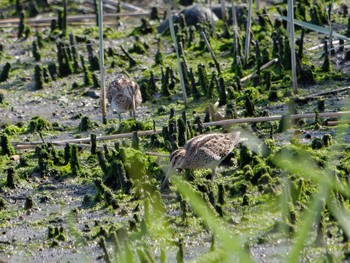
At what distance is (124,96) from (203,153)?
308 centimetres

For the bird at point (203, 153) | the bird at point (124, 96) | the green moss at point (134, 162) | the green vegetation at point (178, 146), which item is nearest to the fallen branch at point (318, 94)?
the green vegetation at point (178, 146)

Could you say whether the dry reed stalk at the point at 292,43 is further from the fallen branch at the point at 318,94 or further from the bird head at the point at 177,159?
the bird head at the point at 177,159

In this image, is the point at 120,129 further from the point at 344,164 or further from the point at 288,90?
the point at 344,164

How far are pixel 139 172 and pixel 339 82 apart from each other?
4080 millimetres

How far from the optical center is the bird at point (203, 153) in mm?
10383

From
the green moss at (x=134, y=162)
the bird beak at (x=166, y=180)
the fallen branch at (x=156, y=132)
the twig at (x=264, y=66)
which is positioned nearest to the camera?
the bird beak at (x=166, y=180)

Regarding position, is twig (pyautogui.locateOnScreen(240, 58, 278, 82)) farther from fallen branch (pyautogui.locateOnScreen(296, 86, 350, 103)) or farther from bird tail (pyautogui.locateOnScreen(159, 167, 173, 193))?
bird tail (pyautogui.locateOnScreen(159, 167, 173, 193))

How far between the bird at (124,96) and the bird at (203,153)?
2.62 meters

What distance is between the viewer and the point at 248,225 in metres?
9.39

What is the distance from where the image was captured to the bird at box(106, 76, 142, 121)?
13.4 m

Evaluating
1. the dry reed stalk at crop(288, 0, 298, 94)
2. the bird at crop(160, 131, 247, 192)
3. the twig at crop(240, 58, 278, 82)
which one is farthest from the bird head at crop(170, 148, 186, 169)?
the twig at crop(240, 58, 278, 82)

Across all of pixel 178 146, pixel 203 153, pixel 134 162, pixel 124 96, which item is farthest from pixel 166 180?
pixel 124 96

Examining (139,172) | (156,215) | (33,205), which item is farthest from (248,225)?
(33,205)

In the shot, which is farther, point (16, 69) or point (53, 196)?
point (16, 69)
